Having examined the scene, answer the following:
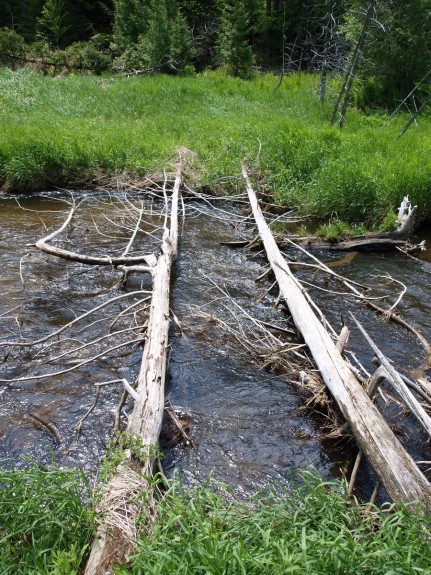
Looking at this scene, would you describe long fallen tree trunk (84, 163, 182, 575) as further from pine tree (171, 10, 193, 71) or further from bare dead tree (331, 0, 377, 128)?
pine tree (171, 10, 193, 71)

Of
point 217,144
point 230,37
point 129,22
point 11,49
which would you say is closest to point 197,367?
point 217,144

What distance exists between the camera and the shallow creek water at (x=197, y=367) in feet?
13.0

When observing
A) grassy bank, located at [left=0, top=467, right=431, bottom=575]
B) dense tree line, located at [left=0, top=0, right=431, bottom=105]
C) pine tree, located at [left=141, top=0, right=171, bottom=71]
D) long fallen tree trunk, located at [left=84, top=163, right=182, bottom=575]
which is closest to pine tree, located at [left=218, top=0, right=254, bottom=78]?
dense tree line, located at [left=0, top=0, right=431, bottom=105]

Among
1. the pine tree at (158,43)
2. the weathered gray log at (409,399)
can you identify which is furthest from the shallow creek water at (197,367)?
the pine tree at (158,43)

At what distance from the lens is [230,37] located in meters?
24.5

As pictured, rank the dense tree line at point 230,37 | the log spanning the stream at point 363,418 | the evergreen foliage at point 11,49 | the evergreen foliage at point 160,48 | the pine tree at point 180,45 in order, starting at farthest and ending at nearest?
the pine tree at point 180,45 < the evergreen foliage at point 160,48 < the evergreen foliage at point 11,49 < the dense tree line at point 230,37 < the log spanning the stream at point 363,418

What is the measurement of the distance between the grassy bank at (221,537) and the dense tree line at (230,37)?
1271 centimetres

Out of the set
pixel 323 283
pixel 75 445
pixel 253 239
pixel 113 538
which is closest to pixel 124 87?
pixel 253 239

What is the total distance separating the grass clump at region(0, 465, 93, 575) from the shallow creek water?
25.0 inches

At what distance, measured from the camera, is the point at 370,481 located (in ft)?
12.5

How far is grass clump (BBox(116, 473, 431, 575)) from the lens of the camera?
2.30 meters

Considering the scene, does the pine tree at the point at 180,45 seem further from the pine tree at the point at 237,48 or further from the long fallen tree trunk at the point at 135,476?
the long fallen tree trunk at the point at 135,476

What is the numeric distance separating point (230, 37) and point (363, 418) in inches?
975

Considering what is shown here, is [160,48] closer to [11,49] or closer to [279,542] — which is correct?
[11,49]
